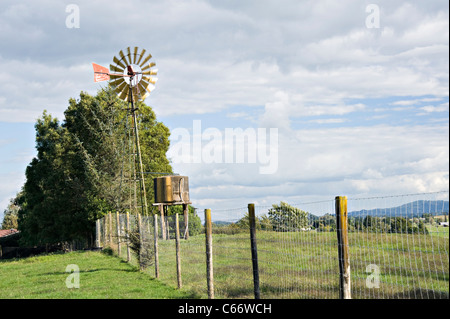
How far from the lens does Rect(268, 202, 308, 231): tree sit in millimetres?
7340

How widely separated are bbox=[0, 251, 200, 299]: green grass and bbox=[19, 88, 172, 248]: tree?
17683mm

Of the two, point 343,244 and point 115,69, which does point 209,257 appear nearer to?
point 343,244

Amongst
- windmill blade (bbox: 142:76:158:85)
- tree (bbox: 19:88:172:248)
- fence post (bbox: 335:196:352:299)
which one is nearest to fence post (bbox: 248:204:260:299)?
fence post (bbox: 335:196:352:299)

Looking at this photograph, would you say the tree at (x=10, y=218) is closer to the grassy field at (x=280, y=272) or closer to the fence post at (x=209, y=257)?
the grassy field at (x=280, y=272)

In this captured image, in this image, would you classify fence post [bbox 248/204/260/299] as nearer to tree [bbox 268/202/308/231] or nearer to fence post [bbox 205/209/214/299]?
tree [bbox 268/202/308/231]

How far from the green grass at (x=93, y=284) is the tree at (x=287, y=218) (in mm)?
3695

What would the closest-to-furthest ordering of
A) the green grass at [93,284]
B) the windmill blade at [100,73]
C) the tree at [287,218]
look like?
the tree at [287,218] < the green grass at [93,284] < the windmill blade at [100,73]

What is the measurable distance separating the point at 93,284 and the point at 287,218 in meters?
7.94

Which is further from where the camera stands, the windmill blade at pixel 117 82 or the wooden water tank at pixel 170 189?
the wooden water tank at pixel 170 189

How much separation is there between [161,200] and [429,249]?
2321 cm

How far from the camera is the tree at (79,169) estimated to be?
37.2m

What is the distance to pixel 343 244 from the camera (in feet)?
20.5

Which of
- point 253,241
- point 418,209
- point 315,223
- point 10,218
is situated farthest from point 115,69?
point 10,218

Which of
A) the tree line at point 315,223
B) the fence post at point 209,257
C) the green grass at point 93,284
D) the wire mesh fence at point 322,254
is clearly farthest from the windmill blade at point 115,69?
the tree line at point 315,223
